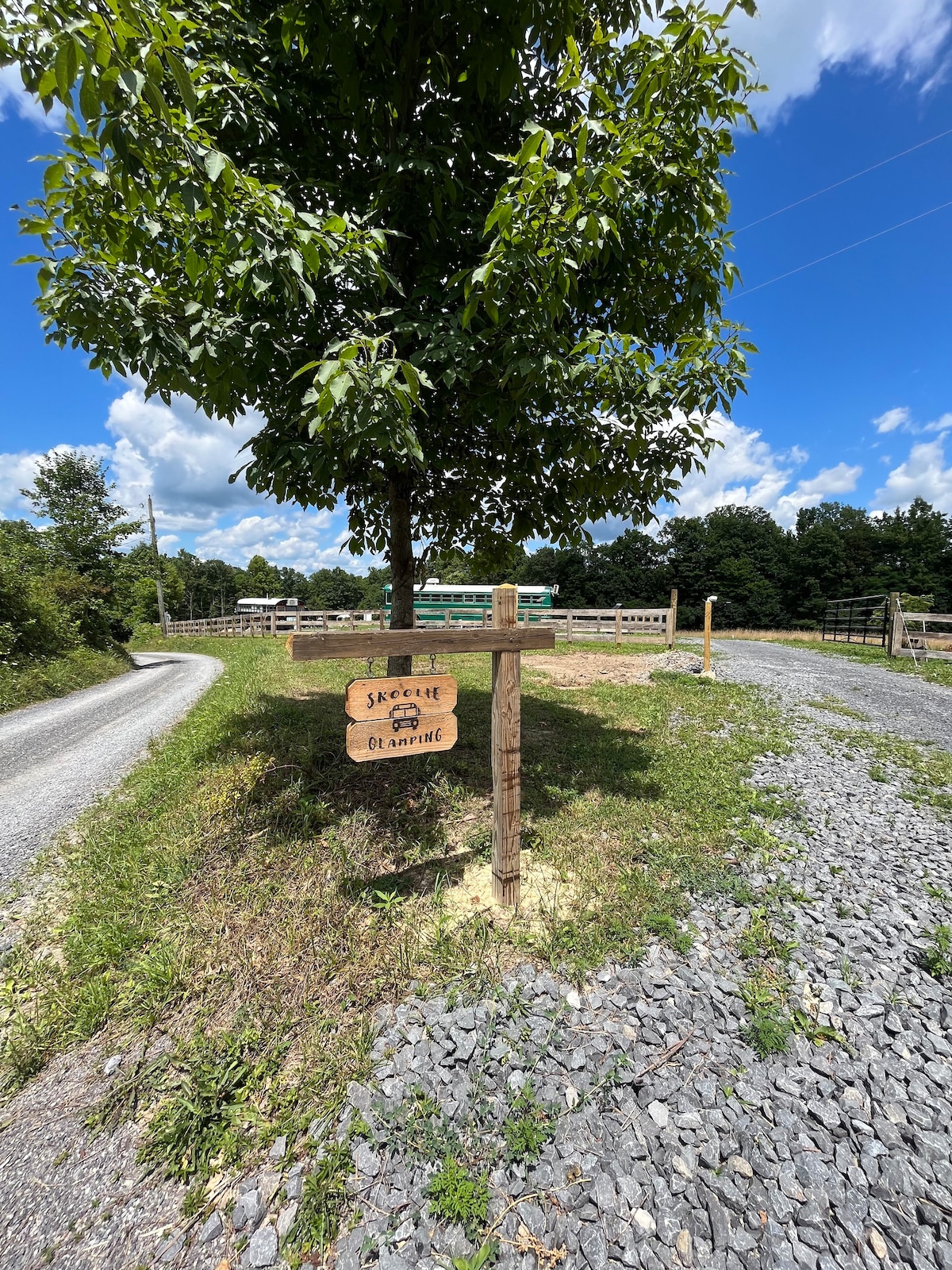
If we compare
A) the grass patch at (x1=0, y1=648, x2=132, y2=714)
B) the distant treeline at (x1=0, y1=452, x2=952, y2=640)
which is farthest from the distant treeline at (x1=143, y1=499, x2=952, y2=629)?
the grass patch at (x1=0, y1=648, x2=132, y2=714)

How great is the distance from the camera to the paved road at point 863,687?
741 cm

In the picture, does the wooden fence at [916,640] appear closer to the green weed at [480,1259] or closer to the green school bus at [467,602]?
the green school bus at [467,602]

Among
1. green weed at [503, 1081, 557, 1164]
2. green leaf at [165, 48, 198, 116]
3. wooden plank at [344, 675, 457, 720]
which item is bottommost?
green weed at [503, 1081, 557, 1164]

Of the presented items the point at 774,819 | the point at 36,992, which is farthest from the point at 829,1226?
the point at 36,992

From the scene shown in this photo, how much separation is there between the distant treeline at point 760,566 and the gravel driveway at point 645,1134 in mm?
40886

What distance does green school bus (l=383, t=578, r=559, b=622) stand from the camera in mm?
21561

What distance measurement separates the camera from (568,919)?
3.12 metres

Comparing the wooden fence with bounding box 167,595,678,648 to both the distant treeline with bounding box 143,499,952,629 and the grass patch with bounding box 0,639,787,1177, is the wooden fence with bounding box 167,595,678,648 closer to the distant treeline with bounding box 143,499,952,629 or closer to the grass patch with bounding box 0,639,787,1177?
the grass patch with bounding box 0,639,787,1177

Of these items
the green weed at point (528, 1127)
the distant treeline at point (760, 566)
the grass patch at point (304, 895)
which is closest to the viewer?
the green weed at point (528, 1127)

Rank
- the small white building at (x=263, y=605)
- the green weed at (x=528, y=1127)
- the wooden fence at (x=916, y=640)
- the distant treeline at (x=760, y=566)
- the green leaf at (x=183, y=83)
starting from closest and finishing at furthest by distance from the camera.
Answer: the green leaf at (x=183, y=83), the green weed at (x=528, y=1127), the wooden fence at (x=916, y=640), the distant treeline at (x=760, y=566), the small white building at (x=263, y=605)

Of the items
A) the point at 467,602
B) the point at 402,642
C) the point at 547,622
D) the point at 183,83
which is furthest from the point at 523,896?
the point at 467,602

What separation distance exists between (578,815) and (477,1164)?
2.57 meters

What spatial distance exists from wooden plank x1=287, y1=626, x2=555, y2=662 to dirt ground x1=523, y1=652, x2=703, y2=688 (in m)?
6.96

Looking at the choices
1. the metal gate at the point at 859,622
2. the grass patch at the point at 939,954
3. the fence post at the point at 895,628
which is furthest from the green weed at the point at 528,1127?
the metal gate at the point at 859,622
